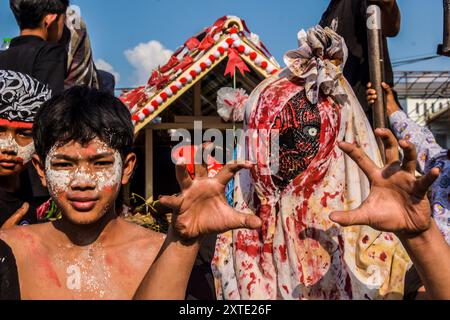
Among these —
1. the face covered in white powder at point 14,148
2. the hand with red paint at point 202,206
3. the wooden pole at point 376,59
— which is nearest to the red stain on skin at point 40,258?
the hand with red paint at point 202,206

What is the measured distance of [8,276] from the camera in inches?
84.7

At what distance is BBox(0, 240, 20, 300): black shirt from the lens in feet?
6.95

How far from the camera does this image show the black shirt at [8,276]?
6.95 ft

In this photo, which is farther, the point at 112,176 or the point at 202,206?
the point at 112,176

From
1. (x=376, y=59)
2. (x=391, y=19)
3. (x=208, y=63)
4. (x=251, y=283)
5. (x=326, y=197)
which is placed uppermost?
(x=208, y=63)

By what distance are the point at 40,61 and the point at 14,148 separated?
92cm

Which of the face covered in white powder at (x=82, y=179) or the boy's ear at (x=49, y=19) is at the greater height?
the boy's ear at (x=49, y=19)

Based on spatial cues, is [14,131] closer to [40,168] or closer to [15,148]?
[15,148]

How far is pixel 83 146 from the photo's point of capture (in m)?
2.33

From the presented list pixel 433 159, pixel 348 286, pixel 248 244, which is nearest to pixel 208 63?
pixel 433 159

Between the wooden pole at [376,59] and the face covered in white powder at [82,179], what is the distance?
5.55 ft

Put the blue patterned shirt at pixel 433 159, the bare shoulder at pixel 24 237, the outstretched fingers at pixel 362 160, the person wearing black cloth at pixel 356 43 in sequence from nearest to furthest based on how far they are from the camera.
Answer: the outstretched fingers at pixel 362 160 < the bare shoulder at pixel 24 237 < the blue patterned shirt at pixel 433 159 < the person wearing black cloth at pixel 356 43

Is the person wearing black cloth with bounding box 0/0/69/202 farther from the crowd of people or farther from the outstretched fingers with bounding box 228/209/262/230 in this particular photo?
the outstretched fingers with bounding box 228/209/262/230

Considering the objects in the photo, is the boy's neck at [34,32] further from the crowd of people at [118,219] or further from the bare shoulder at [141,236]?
the bare shoulder at [141,236]
